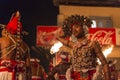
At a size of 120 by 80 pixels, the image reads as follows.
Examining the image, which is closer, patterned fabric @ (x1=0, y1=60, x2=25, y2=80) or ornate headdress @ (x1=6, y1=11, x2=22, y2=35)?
patterned fabric @ (x1=0, y1=60, x2=25, y2=80)

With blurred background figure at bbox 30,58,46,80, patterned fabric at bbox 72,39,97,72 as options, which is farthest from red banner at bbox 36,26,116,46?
patterned fabric at bbox 72,39,97,72

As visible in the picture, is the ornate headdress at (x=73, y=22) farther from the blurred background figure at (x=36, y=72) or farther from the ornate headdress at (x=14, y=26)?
the blurred background figure at (x=36, y=72)

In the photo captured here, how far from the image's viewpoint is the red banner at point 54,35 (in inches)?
554

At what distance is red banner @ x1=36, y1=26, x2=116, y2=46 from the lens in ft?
46.2

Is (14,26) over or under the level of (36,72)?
over

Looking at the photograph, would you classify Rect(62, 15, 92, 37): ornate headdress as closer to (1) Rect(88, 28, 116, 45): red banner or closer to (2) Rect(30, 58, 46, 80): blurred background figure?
(2) Rect(30, 58, 46, 80): blurred background figure

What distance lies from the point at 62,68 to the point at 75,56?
2835 mm

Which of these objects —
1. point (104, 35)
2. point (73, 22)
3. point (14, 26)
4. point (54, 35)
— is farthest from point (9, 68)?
point (104, 35)

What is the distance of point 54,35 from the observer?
1411 cm

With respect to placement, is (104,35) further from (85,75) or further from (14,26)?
(85,75)

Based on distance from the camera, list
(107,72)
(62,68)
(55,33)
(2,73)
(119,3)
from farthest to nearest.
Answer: (119,3) < (55,33) < (62,68) < (2,73) < (107,72)

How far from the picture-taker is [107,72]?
5426 millimetres

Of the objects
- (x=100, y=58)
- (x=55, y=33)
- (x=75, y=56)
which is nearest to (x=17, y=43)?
(x=75, y=56)

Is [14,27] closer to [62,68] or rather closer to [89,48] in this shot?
[89,48]
